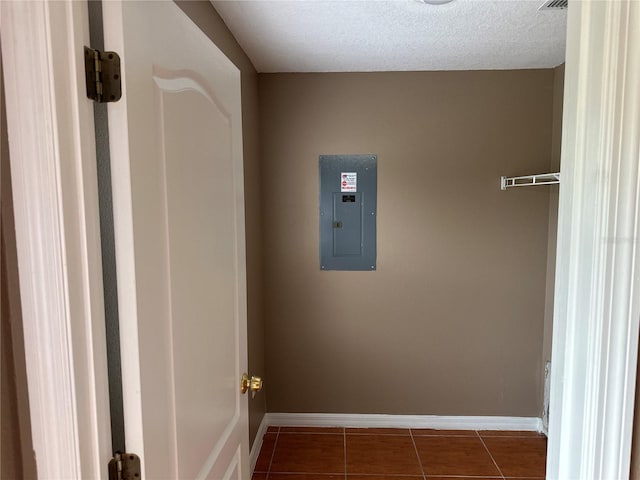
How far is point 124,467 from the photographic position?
761 mm

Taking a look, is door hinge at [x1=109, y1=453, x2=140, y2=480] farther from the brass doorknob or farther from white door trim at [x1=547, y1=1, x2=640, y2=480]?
white door trim at [x1=547, y1=1, x2=640, y2=480]

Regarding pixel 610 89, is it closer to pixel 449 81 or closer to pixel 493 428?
pixel 449 81

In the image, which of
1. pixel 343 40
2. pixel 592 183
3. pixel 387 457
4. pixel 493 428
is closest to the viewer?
pixel 592 183

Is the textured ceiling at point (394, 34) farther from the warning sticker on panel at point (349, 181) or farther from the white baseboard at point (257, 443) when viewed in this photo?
the white baseboard at point (257, 443)

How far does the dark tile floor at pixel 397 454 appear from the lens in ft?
7.34

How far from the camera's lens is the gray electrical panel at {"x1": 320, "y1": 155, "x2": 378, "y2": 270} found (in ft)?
8.23

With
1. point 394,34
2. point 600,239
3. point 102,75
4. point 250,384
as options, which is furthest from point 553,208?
point 102,75

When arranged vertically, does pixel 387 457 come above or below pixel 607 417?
below

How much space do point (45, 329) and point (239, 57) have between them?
1.78m

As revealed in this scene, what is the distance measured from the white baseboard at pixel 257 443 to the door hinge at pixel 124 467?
1690mm

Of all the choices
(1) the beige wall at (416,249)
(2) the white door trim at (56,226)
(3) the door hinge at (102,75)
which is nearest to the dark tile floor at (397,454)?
(1) the beige wall at (416,249)

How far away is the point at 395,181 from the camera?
2516mm

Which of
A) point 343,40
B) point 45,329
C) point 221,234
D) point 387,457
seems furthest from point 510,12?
point 387,457

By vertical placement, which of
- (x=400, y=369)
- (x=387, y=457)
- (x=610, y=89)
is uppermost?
(x=610, y=89)
